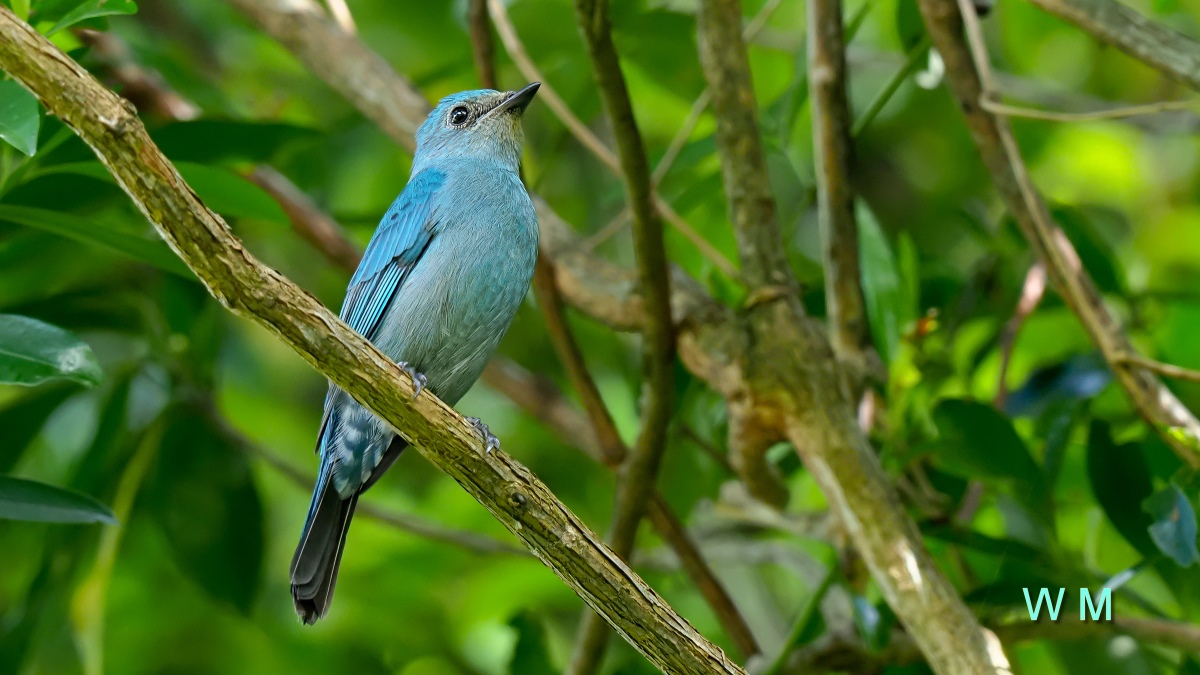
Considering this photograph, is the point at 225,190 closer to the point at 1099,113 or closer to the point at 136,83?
the point at 136,83

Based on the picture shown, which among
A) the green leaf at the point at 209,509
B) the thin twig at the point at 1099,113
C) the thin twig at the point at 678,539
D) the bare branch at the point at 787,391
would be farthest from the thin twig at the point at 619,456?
the thin twig at the point at 1099,113

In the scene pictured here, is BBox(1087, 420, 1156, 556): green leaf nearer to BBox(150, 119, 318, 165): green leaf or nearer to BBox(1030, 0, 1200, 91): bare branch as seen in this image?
BBox(1030, 0, 1200, 91): bare branch

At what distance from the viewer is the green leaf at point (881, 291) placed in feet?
12.1

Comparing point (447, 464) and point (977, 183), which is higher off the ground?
point (977, 183)

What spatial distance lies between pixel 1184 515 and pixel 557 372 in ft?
10.00

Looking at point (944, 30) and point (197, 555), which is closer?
point (944, 30)

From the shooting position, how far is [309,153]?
16.4ft

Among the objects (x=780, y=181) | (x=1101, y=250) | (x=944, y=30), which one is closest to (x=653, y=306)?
(x=944, y=30)

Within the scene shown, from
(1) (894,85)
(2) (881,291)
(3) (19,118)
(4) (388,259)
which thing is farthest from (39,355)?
(1) (894,85)

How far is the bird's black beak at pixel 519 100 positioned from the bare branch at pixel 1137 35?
5.33 ft

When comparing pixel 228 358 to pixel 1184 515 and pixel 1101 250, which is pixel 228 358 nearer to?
pixel 1101 250

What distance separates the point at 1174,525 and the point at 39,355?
2704 millimetres

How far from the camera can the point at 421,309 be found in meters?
3.37

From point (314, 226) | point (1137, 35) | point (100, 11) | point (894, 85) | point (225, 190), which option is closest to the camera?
point (100, 11)
